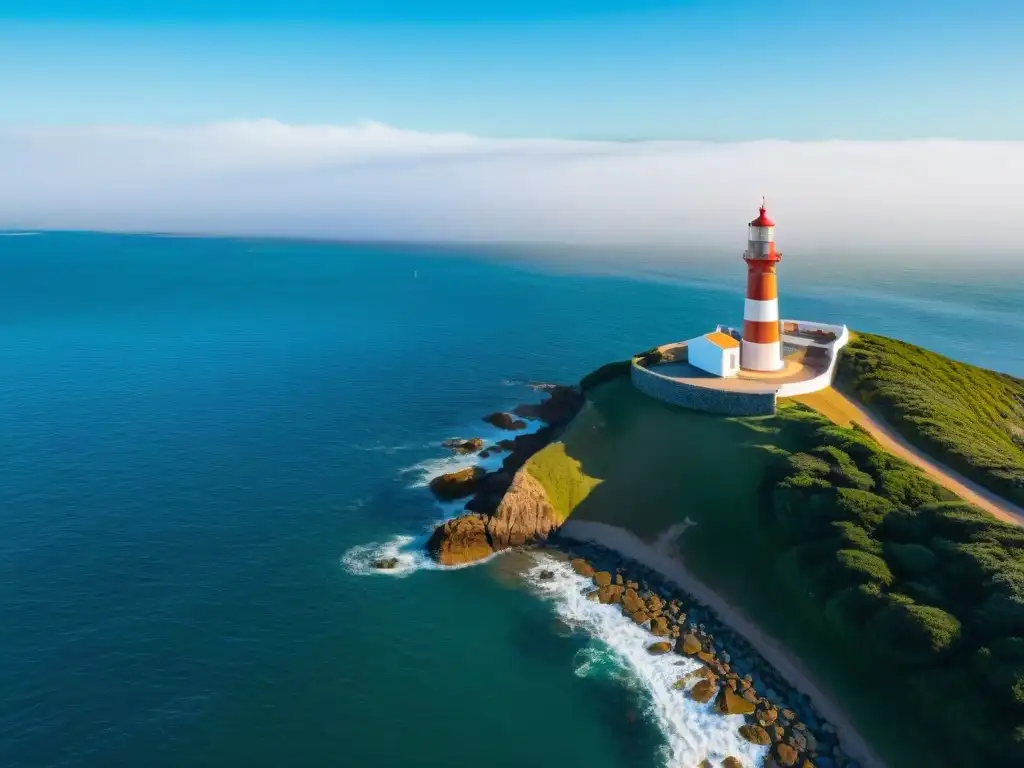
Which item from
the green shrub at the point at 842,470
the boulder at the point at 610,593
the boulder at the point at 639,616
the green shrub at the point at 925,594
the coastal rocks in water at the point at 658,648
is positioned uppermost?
the green shrub at the point at 842,470

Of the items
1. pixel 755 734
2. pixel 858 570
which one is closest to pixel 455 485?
pixel 755 734

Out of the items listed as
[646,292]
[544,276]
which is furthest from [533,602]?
[544,276]

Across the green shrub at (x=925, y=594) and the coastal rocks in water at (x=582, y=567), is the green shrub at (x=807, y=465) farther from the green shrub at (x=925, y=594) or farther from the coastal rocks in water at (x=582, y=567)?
the coastal rocks in water at (x=582, y=567)

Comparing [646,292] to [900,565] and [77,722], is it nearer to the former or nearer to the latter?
[900,565]

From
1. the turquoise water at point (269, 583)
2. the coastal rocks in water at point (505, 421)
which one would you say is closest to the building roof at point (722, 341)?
the coastal rocks in water at point (505, 421)

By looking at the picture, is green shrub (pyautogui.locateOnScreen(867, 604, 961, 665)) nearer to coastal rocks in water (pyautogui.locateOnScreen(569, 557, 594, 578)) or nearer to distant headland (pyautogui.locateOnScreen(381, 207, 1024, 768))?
distant headland (pyautogui.locateOnScreen(381, 207, 1024, 768))

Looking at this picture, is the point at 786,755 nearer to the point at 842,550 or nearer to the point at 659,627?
the point at 659,627
